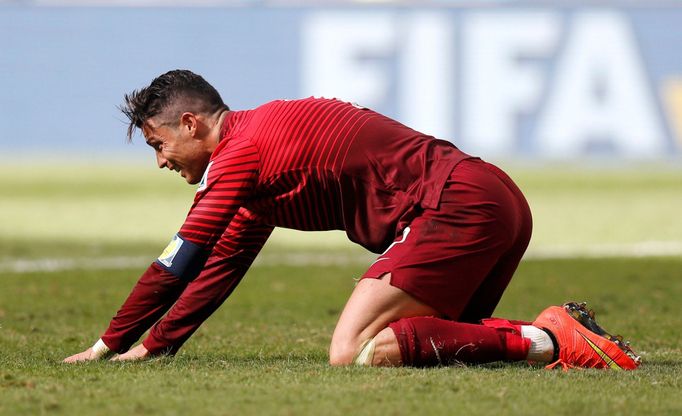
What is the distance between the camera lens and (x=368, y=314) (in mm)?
4793

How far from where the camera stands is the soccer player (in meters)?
4.78

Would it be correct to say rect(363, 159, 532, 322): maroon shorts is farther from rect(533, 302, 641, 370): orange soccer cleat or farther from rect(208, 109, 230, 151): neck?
rect(208, 109, 230, 151): neck

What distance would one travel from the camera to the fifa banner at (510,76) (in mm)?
21906

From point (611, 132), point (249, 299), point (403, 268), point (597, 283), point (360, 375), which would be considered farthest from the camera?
point (611, 132)

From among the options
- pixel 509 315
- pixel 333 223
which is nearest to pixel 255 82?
pixel 509 315

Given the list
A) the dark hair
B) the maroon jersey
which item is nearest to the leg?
the maroon jersey

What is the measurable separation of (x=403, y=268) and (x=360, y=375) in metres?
0.51

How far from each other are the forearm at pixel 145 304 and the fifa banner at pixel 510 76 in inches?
660

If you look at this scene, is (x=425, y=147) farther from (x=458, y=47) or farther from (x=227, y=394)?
(x=458, y=47)

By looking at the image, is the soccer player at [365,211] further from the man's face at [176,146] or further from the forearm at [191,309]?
the forearm at [191,309]

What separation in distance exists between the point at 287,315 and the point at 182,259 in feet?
9.47

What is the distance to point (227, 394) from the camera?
412 cm

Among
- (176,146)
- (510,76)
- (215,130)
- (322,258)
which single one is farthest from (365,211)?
(510,76)

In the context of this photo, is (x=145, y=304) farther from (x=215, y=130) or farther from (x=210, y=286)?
(x=215, y=130)
